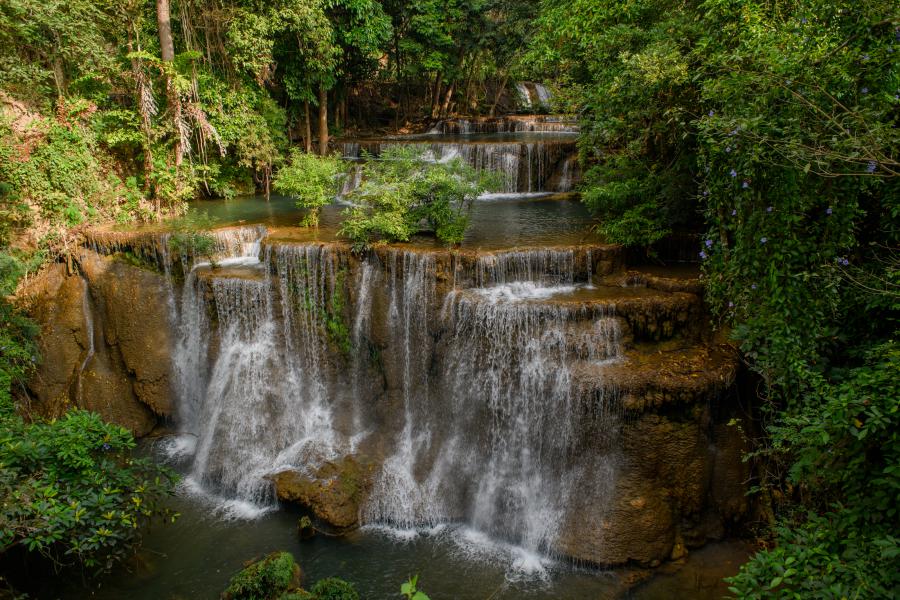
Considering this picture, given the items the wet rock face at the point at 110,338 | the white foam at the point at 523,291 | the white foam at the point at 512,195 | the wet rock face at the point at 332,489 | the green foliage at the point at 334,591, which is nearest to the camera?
the green foliage at the point at 334,591

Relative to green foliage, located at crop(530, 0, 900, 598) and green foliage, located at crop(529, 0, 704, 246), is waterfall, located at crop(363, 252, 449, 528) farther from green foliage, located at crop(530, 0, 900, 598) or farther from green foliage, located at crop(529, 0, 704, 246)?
green foliage, located at crop(530, 0, 900, 598)

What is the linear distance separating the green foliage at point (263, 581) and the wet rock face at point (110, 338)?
5.41 m

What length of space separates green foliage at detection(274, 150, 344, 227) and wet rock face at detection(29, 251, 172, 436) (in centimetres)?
332

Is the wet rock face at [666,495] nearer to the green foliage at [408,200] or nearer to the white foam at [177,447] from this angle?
the green foliage at [408,200]

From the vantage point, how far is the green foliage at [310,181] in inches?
456

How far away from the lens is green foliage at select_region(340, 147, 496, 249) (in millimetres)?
9945

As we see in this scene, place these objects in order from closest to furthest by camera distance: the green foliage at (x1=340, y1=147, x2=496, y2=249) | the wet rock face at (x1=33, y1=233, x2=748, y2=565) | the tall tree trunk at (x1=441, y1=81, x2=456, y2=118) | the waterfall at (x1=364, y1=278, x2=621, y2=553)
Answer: the wet rock face at (x1=33, y1=233, x2=748, y2=565)
the waterfall at (x1=364, y1=278, x2=621, y2=553)
the green foliage at (x1=340, y1=147, x2=496, y2=249)
the tall tree trunk at (x1=441, y1=81, x2=456, y2=118)

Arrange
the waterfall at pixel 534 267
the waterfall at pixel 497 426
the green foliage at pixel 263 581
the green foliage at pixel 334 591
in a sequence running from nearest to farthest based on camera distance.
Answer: the green foliage at pixel 334 591
the green foliage at pixel 263 581
the waterfall at pixel 497 426
the waterfall at pixel 534 267

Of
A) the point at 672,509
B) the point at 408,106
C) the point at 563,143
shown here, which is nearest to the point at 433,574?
the point at 672,509

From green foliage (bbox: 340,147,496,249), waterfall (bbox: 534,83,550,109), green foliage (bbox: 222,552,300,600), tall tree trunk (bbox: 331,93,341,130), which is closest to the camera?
green foliage (bbox: 222,552,300,600)

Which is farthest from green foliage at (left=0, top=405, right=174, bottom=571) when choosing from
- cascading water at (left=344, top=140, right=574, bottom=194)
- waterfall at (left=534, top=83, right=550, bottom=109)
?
waterfall at (left=534, top=83, right=550, bottom=109)

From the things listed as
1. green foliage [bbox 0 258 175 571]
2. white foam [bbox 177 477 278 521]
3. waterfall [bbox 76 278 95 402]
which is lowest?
white foam [bbox 177 477 278 521]

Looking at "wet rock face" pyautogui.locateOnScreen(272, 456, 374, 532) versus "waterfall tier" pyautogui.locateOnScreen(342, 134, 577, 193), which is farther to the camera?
"waterfall tier" pyautogui.locateOnScreen(342, 134, 577, 193)

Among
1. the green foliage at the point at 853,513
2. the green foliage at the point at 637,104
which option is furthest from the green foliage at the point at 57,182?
the green foliage at the point at 853,513
